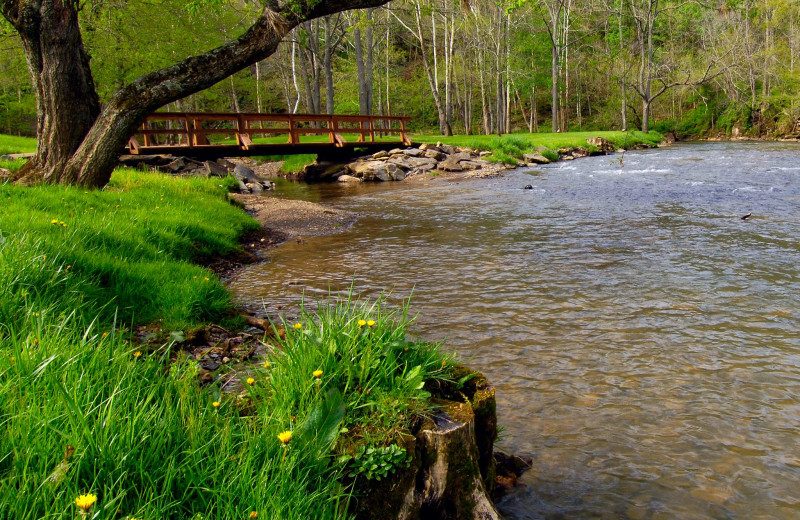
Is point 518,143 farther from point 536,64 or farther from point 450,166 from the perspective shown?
point 536,64

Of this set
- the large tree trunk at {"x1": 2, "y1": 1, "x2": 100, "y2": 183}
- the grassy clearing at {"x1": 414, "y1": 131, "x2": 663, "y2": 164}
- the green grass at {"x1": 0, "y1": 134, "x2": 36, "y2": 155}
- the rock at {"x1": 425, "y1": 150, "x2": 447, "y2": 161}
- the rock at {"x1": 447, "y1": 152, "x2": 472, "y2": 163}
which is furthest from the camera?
the grassy clearing at {"x1": 414, "y1": 131, "x2": 663, "y2": 164}

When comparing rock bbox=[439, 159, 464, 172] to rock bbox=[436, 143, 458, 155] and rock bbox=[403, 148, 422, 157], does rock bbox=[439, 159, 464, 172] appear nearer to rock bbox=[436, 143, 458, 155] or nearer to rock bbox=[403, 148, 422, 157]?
rock bbox=[403, 148, 422, 157]

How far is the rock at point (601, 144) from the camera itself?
108 feet

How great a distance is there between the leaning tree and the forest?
20.5 metres

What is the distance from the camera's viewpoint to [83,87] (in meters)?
9.81

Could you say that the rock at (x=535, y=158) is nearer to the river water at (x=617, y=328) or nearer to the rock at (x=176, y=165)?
the river water at (x=617, y=328)

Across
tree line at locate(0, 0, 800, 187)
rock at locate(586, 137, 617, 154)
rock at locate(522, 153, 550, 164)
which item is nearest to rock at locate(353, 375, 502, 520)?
rock at locate(522, 153, 550, 164)

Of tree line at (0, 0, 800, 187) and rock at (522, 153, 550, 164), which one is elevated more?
tree line at (0, 0, 800, 187)

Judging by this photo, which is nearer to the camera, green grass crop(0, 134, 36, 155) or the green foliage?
the green foliage

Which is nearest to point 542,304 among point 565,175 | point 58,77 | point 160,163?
point 58,77

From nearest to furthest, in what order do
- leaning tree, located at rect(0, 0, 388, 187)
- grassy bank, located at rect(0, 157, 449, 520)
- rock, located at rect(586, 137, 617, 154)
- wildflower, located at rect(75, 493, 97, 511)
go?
wildflower, located at rect(75, 493, 97, 511) < grassy bank, located at rect(0, 157, 449, 520) < leaning tree, located at rect(0, 0, 388, 187) < rock, located at rect(586, 137, 617, 154)

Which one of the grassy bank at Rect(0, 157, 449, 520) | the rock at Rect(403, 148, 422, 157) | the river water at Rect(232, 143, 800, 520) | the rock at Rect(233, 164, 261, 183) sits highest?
the rock at Rect(403, 148, 422, 157)

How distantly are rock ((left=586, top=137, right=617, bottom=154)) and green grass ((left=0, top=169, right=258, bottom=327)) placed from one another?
28.5m

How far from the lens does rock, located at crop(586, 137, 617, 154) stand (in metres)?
33.1
